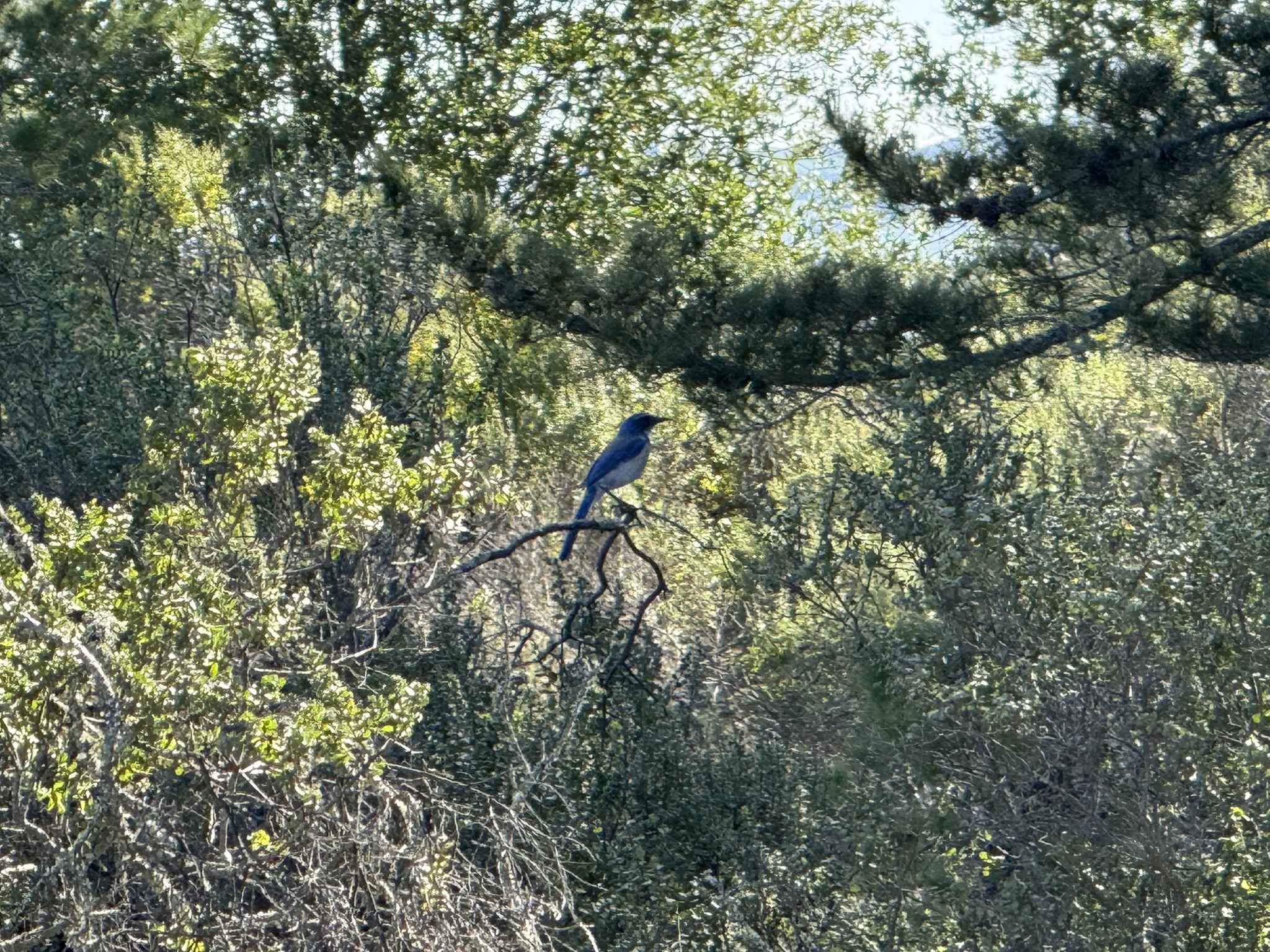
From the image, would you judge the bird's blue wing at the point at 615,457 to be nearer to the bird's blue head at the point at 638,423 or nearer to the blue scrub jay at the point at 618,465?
the blue scrub jay at the point at 618,465

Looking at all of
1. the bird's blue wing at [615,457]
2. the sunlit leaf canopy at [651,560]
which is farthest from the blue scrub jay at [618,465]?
the sunlit leaf canopy at [651,560]

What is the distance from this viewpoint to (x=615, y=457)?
8586mm

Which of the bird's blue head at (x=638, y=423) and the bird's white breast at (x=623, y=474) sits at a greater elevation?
the bird's blue head at (x=638, y=423)

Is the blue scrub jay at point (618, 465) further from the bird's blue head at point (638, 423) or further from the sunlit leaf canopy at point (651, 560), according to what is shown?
the sunlit leaf canopy at point (651, 560)

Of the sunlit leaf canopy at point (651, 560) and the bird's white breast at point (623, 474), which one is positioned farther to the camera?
the bird's white breast at point (623, 474)

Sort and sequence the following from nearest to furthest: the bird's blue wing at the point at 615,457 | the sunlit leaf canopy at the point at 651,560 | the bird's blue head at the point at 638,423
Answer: the sunlit leaf canopy at the point at 651,560
the bird's blue wing at the point at 615,457
the bird's blue head at the point at 638,423

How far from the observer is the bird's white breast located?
28.1 feet

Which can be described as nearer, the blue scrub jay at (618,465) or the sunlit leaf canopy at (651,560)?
the sunlit leaf canopy at (651,560)

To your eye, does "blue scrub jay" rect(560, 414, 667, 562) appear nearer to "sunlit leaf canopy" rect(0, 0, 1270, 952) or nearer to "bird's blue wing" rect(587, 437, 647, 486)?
"bird's blue wing" rect(587, 437, 647, 486)

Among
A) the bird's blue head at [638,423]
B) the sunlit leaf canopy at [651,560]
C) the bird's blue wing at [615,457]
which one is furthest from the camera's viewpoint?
the bird's blue head at [638,423]

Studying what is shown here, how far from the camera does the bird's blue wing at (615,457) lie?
8562 millimetres

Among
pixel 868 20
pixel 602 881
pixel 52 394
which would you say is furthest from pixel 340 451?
pixel 868 20

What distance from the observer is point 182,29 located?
14438mm

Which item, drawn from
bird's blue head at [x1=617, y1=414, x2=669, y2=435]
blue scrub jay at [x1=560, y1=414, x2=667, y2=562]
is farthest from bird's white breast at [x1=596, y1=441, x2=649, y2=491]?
bird's blue head at [x1=617, y1=414, x2=669, y2=435]
